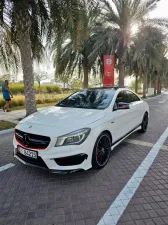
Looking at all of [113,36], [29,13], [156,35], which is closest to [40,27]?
[29,13]

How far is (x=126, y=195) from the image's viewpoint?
2.76m

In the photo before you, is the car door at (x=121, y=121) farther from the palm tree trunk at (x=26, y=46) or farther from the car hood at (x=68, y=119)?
the palm tree trunk at (x=26, y=46)

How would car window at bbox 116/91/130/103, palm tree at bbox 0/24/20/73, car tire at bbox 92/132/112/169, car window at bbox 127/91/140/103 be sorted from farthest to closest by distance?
1. palm tree at bbox 0/24/20/73
2. car window at bbox 127/91/140/103
3. car window at bbox 116/91/130/103
4. car tire at bbox 92/132/112/169

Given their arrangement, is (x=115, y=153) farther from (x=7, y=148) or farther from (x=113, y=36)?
(x=113, y=36)

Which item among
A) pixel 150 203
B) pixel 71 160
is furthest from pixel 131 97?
pixel 150 203

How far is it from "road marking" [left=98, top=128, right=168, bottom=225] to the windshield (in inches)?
58.9

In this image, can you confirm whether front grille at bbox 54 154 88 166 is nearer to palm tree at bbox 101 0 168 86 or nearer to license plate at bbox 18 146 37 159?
license plate at bbox 18 146 37 159

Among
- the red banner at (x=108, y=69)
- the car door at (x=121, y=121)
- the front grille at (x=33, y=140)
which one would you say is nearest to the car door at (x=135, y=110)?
the car door at (x=121, y=121)

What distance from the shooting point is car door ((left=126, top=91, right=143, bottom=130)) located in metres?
4.86

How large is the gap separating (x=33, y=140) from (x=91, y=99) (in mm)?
1829

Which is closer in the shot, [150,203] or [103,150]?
[150,203]

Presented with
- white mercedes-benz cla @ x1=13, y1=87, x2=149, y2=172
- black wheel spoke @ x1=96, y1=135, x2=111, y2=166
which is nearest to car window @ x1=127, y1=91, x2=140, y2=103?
white mercedes-benz cla @ x1=13, y1=87, x2=149, y2=172

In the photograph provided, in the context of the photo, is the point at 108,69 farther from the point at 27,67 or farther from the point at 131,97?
the point at 131,97

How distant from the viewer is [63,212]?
242 centimetres
